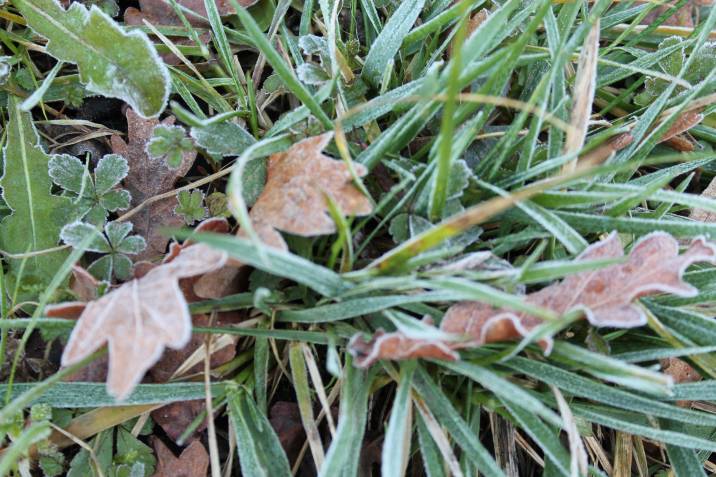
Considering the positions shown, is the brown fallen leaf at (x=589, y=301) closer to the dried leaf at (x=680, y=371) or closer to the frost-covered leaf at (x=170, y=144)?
the dried leaf at (x=680, y=371)

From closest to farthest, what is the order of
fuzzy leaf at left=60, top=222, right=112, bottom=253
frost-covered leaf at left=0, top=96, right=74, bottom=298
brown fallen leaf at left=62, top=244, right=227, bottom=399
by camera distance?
brown fallen leaf at left=62, top=244, right=227, bottom=399 < fuzzy leaf at left=60, top=222, right=112, bottom=253 < frost-covered leaf at left=0, top=96, right=74, bottom=298

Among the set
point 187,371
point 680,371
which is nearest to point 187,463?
point 187,371

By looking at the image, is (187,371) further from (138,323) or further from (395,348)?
(395,348)

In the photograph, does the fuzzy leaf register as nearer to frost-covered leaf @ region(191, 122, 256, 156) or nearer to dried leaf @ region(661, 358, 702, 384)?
frost-covered leaf @ region(191, 122, 256, 156)

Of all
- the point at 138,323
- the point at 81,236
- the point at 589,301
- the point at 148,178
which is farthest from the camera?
the point at 148,178

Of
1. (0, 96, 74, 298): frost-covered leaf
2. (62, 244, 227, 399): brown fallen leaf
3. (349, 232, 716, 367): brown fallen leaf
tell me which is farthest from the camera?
(0, 96, 74, 298): frost-covered leaf

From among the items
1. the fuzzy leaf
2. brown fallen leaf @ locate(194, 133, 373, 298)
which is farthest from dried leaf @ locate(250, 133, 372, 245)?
the fuzzy leaf

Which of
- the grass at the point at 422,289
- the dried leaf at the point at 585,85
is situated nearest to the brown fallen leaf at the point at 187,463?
the grass at the point at 422,289
